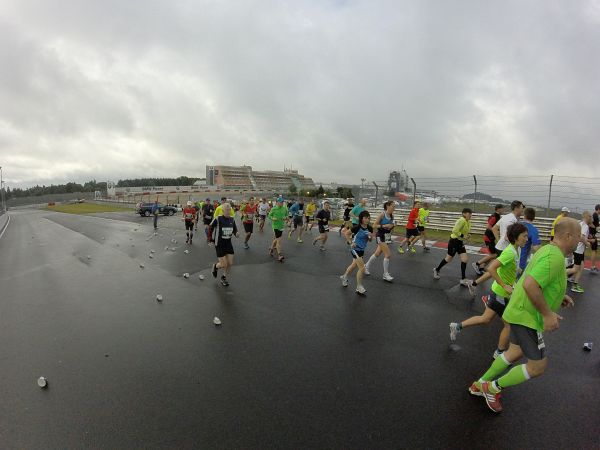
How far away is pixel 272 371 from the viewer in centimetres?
343

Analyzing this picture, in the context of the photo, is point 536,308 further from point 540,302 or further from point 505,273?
point 505,273

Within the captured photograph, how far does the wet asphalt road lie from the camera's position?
2.55 metres

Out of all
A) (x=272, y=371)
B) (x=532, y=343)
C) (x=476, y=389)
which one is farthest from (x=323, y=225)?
(x=532, y=343)

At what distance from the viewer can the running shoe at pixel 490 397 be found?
109 inches

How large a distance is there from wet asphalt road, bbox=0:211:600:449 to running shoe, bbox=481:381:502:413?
8 cm

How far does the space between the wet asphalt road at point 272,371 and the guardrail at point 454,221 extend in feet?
24.2

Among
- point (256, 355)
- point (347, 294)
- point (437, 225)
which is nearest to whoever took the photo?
point (256, 355)

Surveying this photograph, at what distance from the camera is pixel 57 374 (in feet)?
11.2

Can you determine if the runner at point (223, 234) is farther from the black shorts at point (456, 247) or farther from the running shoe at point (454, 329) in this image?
the black shorts at point (456, 247)

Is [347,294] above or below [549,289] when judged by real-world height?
below

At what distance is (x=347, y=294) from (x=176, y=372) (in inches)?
141

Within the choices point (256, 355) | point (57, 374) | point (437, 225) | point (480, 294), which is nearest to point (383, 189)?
point (437, 225)

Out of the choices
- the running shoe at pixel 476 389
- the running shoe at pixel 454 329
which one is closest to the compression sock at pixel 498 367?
the running shoe at pixel 476 389

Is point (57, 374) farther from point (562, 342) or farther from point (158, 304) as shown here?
point (562, 342)
